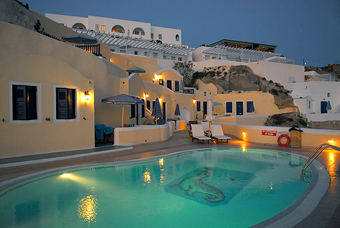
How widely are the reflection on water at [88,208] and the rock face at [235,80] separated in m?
31.2

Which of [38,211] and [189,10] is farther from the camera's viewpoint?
[189,10]

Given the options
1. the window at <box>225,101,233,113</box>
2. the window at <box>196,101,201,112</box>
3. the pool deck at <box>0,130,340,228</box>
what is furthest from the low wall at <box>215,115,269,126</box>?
the pool deck at <box>0,130,340,228</box>

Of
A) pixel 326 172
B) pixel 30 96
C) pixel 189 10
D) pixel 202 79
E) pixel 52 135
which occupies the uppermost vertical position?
pixel 189 10

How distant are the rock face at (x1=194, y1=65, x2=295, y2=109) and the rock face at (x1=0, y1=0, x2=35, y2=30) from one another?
1054 inches

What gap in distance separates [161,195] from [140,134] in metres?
6.07

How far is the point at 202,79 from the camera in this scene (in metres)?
35.8

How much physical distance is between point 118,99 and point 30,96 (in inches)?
146

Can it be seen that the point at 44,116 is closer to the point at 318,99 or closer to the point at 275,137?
the point at 275,137

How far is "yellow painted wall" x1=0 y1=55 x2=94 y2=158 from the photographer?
740cm

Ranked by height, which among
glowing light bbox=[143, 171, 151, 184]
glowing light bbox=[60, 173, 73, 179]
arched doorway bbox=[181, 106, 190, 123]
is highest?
arched doorway bbox=[181, 106, 190, 123]

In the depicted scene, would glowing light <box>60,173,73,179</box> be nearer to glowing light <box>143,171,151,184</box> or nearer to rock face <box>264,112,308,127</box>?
glowing light <box>143,171,151,184</box>

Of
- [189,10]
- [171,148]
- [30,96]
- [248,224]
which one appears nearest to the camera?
[248,224]

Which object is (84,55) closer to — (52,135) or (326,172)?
(52,135)

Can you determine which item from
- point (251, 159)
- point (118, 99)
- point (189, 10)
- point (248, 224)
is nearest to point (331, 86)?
point (251, 159)
